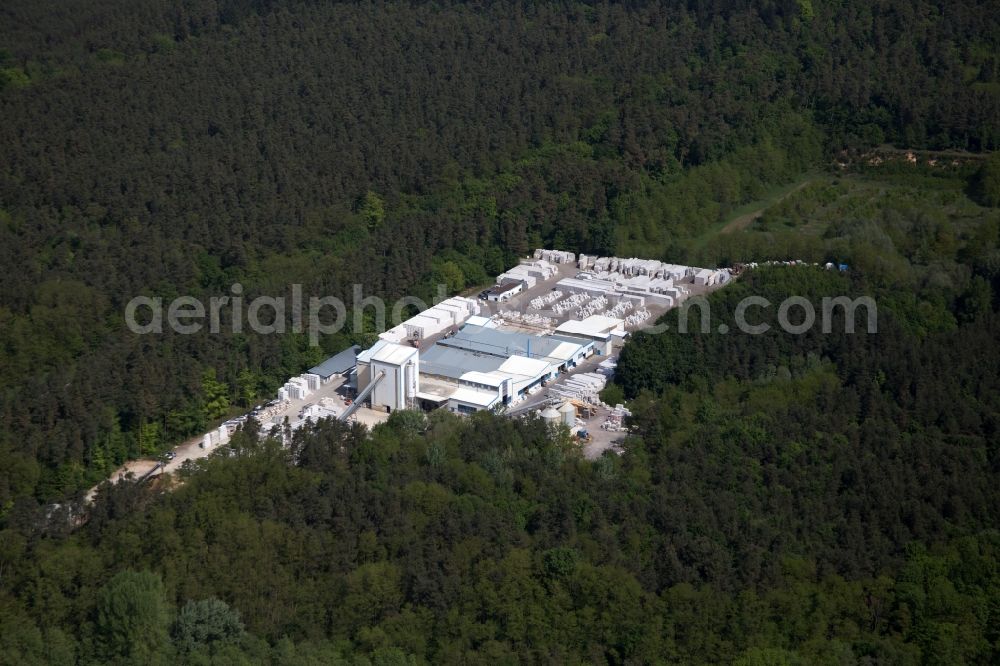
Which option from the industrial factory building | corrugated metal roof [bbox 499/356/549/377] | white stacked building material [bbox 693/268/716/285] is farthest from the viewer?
white stacked building material [bbox 693/268/716/285]

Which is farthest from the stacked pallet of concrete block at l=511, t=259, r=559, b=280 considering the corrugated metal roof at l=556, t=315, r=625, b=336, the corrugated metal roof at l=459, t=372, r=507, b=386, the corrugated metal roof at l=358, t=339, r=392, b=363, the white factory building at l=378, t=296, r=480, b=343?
the corrugated metal roof at l=358, t=339, r=392, b=363

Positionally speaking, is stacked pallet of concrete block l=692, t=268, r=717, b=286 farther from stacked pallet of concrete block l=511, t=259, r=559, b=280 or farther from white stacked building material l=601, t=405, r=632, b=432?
white stacked building material l=601, t=405, r=632, b=432

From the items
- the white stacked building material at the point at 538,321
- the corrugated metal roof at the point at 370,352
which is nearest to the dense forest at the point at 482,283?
the corrugated metal roof at the point at 370,352

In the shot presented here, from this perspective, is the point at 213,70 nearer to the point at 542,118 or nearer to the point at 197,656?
the point at 542,118

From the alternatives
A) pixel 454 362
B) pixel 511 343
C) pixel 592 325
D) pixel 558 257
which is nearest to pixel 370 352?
pixel 454 362

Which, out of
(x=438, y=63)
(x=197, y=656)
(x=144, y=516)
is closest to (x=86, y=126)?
(x=438, y=63)

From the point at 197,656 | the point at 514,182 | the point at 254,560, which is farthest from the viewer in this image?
the point at 514,182

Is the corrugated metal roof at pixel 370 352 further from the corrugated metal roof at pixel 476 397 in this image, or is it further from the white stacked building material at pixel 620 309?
the white stacked building material at pixel 620 309
